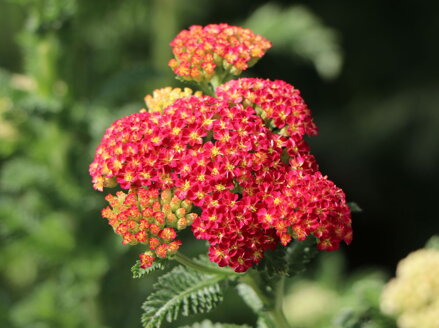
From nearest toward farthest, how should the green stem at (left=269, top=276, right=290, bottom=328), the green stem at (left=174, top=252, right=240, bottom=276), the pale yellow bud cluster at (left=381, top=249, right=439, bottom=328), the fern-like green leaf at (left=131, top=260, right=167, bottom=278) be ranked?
1. the fern-like green leaf at (left=131, top=260, right=167, bottom=278)
2. the green stem at (left=174, top=252, right=240, bottom=276)
3. the green stem at (left=269, top=276, right=290, bottom=328)
4. the pale yellow bud cluster at (left=381, top=249, right=439, bottom=328)

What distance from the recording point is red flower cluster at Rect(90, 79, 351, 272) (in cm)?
133

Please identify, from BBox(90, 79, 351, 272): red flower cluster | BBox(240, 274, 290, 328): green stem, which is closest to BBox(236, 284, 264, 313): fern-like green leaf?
BBox(240, 274, 290, 328): green stem

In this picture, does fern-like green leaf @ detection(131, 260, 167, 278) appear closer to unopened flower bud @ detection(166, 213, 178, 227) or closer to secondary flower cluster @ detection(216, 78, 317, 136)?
unopened flower bud @ detection(166, 213, 178, 227)

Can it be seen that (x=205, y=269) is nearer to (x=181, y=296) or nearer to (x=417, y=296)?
(x=181, y=296)

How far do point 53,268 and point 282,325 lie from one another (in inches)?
81.8

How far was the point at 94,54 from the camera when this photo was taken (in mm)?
3725

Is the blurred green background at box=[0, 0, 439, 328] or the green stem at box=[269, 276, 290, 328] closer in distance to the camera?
the green stem at box=[269, 276, 290, 328]

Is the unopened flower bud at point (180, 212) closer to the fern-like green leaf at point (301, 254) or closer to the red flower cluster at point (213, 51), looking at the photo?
the fern-like green leaf at point (301, 254)

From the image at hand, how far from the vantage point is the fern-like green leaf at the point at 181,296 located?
4.51 ft

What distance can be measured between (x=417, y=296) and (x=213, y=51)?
821 millimetres

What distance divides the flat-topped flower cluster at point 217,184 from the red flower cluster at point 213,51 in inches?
6.7

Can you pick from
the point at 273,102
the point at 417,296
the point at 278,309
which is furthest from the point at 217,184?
the point at 417,296

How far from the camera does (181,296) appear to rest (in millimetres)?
1437

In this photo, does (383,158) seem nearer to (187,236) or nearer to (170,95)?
(187,236)
